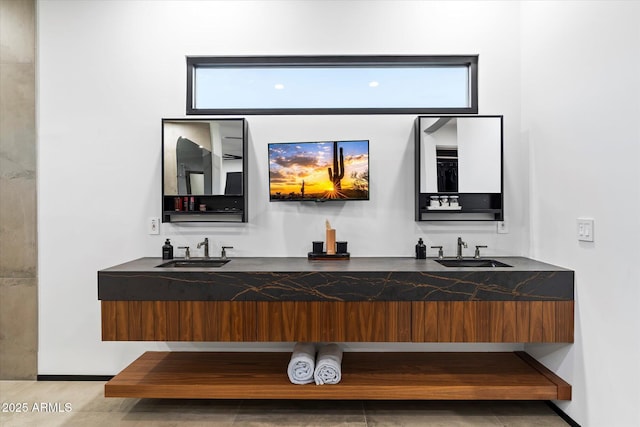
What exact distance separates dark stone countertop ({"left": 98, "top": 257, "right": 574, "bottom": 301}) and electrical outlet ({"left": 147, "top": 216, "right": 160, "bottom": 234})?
2.08ft

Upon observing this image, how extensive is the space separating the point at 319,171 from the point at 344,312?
3.52ft

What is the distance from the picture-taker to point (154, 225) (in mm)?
3094

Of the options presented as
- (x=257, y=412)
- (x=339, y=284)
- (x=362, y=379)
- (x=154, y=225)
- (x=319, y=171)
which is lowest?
(x=257, y=412)

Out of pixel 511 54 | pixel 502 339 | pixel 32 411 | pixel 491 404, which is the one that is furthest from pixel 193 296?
pixel 511 54

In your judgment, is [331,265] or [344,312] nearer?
[344,312]

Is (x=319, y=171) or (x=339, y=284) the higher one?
(x=319, y=171)

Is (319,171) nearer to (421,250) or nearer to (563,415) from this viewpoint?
(421,250)

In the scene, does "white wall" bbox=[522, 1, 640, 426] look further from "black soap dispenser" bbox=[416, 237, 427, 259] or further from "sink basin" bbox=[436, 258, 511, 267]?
"black soap dispenser" bbox=[416, 237, 427, 259]

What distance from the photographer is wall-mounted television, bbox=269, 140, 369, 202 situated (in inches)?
118

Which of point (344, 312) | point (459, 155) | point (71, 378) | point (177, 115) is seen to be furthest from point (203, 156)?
point (71, 378)

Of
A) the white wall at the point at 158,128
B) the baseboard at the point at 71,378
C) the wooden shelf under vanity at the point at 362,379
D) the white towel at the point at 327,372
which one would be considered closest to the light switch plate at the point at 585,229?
the white wall at the point at 158,128

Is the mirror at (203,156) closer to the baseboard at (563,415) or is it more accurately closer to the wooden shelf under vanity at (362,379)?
the wooden shelf under vanity at (362,379)

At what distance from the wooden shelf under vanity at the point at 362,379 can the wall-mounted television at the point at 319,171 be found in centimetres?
121

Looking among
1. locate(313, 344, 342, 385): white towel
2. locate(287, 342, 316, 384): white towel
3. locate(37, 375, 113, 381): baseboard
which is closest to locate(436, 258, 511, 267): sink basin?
locate(313, 344, 342, 385): white towel
